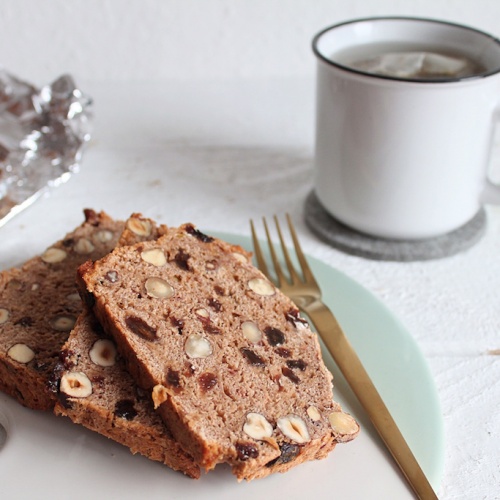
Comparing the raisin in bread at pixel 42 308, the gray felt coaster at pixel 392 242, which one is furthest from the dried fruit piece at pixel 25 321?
the gray felt coaster at pixel 392 242

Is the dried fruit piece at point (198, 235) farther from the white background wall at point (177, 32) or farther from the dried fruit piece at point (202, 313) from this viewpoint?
the white background wall at point (177, 32)

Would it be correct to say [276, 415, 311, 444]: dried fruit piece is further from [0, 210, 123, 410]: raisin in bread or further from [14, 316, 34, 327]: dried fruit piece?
[14, 316, 34, 327]: dried fruit piece

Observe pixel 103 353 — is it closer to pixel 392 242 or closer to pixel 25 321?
pixel 25 321

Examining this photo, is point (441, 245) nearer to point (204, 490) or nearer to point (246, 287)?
point (246, 287)

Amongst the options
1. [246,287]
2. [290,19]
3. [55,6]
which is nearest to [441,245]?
[246,287]

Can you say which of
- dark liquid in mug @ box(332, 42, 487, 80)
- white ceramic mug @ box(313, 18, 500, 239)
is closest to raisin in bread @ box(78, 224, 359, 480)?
white ceramic mug @ box(313, 18, 500, 239)
